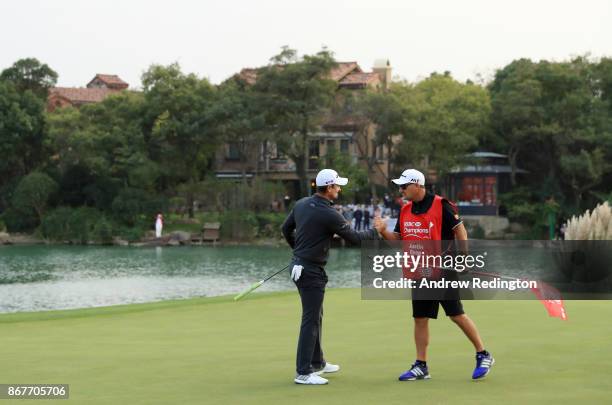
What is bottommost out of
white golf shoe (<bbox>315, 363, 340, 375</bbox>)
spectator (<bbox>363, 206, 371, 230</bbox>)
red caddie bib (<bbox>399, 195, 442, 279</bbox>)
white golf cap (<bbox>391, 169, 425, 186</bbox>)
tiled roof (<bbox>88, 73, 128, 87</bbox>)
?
white golf shoe (<bbox>315, 363, 340, 375</bbox>)

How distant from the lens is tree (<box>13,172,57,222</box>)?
2704 inches

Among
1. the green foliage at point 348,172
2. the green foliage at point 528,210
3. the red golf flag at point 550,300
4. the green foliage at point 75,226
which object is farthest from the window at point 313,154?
the red golf flag at point 550,300

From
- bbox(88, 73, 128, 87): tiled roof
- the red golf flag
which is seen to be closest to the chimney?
bbox(88, 73, 128, 87): tiled roof

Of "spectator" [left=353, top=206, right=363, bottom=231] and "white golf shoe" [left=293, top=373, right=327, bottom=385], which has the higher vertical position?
"spectator" [left=353, top=206, right=363, bottom=231]

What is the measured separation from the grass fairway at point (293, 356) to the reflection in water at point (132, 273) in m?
14.4

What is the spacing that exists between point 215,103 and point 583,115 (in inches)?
891

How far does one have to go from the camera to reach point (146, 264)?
4997 cm

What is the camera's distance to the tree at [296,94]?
6519 cm

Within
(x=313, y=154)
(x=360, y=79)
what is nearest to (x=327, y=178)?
(x=313, y=154)

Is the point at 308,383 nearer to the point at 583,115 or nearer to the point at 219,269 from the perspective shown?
the point at 219,269

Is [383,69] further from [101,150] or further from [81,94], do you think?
Result: [81,94]

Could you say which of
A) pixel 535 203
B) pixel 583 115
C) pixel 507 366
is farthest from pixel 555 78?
pixel 507 366

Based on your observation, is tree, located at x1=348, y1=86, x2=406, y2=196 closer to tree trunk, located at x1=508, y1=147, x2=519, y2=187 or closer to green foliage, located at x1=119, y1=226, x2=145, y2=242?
tree trunk, located at x1=508, y1=147, x2=519, y2=187

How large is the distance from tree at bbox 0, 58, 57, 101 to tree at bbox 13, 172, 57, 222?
8.74 metres
